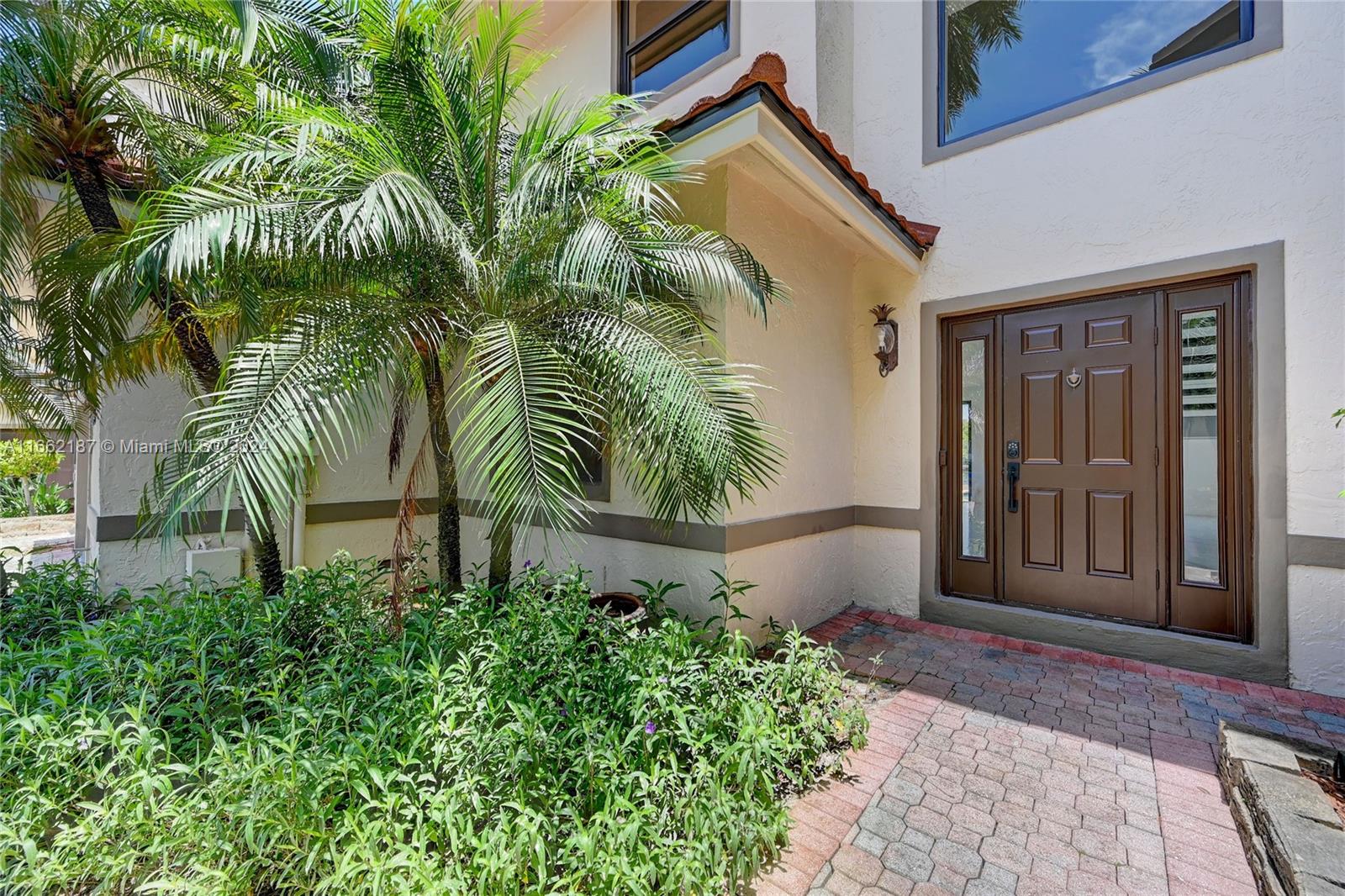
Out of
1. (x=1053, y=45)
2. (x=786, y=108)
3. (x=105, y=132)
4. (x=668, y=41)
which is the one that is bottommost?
(x=786, y=108)

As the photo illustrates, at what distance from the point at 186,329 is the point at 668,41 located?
6.11 m

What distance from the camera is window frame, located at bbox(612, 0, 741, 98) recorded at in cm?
609

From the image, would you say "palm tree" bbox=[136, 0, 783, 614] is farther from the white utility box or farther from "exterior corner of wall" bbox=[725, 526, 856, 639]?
the white utility box

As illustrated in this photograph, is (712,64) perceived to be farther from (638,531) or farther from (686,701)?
(686,701)

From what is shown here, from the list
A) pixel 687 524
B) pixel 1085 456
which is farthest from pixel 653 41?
pixel 1085 456

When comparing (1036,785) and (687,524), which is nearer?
(1036,785)

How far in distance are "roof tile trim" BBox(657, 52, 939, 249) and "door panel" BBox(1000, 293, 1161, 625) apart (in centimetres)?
113

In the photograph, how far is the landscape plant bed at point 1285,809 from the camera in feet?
6.72

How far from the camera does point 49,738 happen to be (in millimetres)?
2230

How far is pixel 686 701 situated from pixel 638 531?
2016mm

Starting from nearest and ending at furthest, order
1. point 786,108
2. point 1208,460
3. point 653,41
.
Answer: point 786,108 < point 1208,460 < point 653,41

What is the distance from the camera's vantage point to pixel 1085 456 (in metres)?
4.78

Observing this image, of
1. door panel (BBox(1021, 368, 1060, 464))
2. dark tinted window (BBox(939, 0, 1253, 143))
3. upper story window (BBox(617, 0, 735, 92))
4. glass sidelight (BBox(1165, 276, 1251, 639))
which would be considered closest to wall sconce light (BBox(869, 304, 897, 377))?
door panel (BBox(1021, 368, 1060, 464))

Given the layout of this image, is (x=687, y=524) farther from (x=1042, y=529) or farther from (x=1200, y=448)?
(x=1200, y=448)
